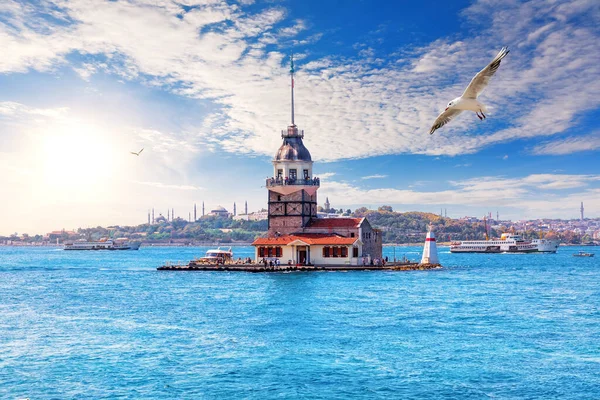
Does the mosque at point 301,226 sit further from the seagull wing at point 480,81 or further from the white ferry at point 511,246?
the white ferry at point 511,246

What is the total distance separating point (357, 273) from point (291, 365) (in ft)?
143

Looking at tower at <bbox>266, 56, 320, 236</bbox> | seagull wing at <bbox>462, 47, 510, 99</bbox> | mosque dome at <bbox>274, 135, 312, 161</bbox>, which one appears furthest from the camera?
mosque dome at <bbox>274, 135, 312, 161</bbox>

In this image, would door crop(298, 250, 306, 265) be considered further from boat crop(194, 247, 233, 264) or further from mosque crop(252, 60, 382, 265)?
boat crop(194, 247, 233, 264)

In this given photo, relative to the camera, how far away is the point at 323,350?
28156mm

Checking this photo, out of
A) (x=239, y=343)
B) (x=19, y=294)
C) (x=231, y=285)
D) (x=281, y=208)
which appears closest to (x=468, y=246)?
(x=281, y=208)

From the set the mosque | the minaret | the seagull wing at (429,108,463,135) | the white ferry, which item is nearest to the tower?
the mosque

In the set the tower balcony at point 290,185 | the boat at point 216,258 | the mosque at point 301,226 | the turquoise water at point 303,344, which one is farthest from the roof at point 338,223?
the turquoise water at point 303,344

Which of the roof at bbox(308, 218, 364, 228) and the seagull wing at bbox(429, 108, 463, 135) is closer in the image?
the seagull wing at bbox(429, 108, 463, 135)

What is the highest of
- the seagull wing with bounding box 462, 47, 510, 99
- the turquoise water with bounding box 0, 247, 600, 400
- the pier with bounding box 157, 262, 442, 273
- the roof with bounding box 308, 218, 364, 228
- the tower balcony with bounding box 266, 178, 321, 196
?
the tower balcony with bounding box 266, 178, 321, 196

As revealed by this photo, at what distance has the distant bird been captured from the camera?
14.0 metres

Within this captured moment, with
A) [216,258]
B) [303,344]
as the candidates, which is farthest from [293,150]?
[303,344]

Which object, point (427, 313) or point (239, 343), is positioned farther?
point (427, 313)

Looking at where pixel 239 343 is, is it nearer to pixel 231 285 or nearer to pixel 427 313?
pixel 427 313

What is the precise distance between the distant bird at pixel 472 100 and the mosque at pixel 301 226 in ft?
180
